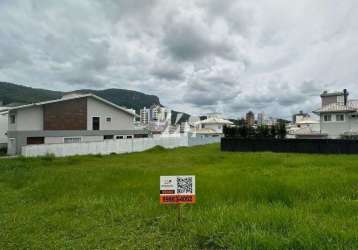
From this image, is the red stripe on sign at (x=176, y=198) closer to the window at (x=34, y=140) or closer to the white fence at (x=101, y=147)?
the white fence at (x=101, y=147)

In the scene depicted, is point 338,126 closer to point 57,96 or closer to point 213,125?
point 213,125

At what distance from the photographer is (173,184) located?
171 inches

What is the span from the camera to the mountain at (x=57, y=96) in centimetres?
6549

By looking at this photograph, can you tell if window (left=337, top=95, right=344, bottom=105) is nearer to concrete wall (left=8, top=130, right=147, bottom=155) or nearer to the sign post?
concrete wall (left=8, top=130, right=147, bottom=155)

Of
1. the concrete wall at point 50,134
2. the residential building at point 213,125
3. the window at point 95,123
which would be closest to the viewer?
the concrete wall at point 50,134

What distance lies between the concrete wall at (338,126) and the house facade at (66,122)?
22498mm

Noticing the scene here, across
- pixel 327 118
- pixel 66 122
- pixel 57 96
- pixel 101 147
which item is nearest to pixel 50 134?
pixel 66 122

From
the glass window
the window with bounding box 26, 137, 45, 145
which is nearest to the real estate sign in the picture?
the window with bounding box 26, 137, 45, 145

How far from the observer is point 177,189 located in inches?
170

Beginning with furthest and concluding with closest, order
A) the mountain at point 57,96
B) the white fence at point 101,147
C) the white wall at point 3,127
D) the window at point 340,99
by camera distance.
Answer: the mountain at point 57,96 < the white wall at point 3,127 < the window at point 340,99 < the white fence at point 101,147

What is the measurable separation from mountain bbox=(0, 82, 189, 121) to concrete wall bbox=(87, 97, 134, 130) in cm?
2692

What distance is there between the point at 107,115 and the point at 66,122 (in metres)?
4.88

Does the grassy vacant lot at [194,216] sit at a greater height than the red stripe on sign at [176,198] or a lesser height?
lesser

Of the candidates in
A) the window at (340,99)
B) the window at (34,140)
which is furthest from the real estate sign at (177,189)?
the window at (340,99)
